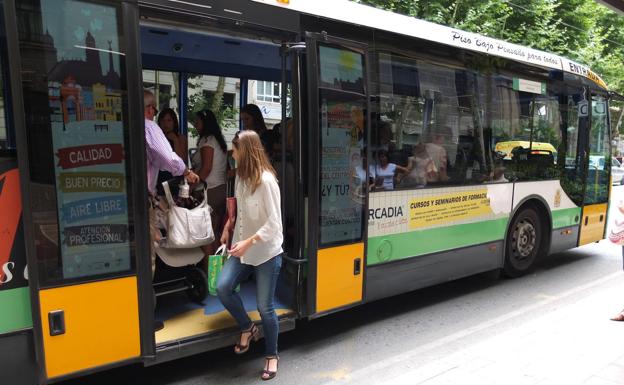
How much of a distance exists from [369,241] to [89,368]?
245 cm

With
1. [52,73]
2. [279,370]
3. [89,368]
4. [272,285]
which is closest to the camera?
[52,73]

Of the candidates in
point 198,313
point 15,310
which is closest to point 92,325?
point 15,310

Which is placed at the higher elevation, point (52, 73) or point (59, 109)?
point (52, 73)

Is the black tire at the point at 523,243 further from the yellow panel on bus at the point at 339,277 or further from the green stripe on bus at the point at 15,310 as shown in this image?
the green stripe on bus at the point at 15,310

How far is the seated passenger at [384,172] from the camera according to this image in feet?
14.3

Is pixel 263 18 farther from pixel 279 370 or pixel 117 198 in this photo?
pixel 279 370

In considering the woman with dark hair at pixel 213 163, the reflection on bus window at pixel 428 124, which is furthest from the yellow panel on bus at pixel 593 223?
the woman with dark hair at pixel 213 163

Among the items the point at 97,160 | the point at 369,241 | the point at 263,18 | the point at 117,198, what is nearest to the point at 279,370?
the point at 369,241

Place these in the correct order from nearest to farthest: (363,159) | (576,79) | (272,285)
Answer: (272,285), (363,159), (576,79)

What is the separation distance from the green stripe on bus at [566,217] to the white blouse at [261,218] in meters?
4.73

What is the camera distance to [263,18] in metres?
3.46

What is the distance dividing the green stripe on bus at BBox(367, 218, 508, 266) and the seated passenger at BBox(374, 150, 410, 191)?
0.48 metres

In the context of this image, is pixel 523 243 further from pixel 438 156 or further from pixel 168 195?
pixel 168 195

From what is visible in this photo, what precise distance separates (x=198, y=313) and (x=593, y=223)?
20.3ft
